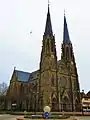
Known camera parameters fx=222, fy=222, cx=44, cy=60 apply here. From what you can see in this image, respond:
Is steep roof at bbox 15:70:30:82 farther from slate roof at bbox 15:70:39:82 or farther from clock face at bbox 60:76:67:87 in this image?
clock face at bbox 60:76:67:87

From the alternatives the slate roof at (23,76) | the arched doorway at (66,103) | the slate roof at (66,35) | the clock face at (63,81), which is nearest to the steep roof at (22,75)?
the slate roof at (23,76)

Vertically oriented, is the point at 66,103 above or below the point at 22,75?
below

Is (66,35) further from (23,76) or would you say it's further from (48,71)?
(23,76)

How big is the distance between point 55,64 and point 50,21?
→ 16.2 m

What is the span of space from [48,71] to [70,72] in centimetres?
990

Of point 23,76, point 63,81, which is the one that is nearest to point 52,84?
point 63,81

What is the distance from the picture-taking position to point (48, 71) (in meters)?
70.9

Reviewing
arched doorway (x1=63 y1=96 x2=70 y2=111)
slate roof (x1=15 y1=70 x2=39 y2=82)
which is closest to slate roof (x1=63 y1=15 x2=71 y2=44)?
slate roof (x1=15 y1=70 x2=39 y2=82)

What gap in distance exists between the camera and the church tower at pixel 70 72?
242 feet

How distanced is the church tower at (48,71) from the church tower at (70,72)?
6.00 meters

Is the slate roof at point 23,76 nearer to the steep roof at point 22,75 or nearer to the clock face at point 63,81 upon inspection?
the steep roof at point 22,75

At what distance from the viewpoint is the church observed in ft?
228

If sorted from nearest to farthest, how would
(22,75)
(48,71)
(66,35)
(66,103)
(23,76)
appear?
(48,71), (66,103), (66,35), (23,76), (22,75)

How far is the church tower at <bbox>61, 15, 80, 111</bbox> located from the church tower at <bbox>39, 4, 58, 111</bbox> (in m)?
6.00
